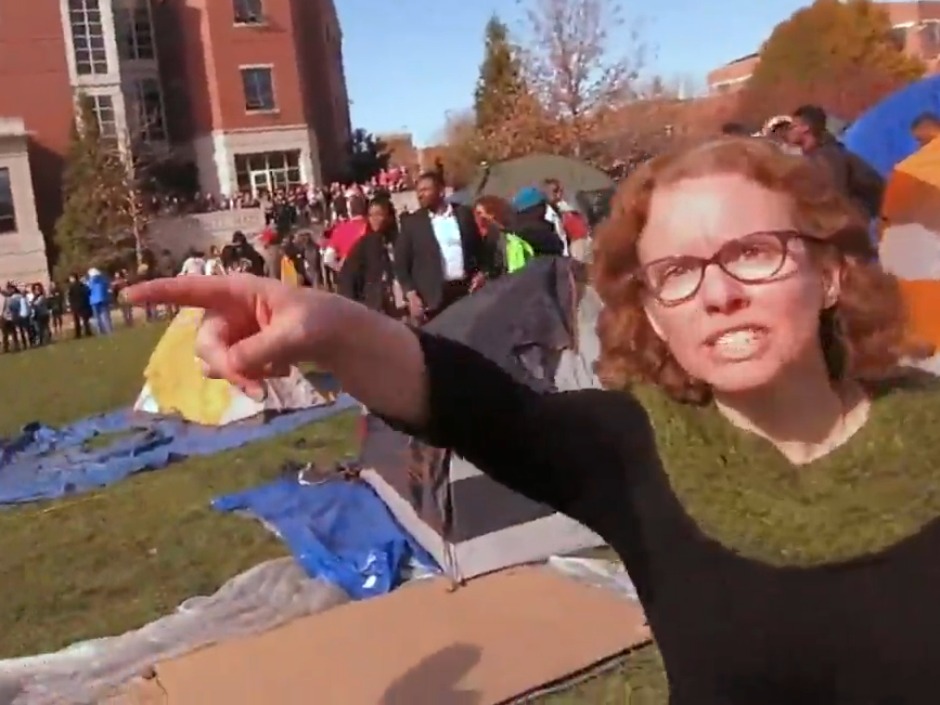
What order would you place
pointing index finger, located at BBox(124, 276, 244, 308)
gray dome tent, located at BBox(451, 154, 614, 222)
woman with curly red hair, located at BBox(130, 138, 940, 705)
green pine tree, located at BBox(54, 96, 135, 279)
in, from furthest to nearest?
1. green pine tree, located at BBox(54, 96, 135, 279)
2. gray dome tent, located at BBox(451, 154, 614, 222)
3. woman with curly red hair, located at BBox(130, 138, 940, 705)
4. pointing index finger, located at BBox(124, 276, 244, 308)

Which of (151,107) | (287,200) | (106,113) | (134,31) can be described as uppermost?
(134,31)

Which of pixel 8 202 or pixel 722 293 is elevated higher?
pixel 8 202

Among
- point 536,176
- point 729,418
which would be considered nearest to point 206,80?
point 536,176

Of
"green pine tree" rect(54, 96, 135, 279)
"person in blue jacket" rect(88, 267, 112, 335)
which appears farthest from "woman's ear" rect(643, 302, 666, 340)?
"green pine tree" rect(54, 96, 135, 279)

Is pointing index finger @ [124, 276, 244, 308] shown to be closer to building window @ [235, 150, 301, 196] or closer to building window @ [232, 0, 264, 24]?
building window @ [235, 150, 301, 196]

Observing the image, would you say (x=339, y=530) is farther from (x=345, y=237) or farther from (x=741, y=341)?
(x=345, y=237)

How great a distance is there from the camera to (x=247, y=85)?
39.3 metres

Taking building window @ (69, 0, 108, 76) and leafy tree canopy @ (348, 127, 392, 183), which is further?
leafy tree canopy @ (348, 127, 392, 183)

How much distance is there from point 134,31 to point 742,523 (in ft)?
135

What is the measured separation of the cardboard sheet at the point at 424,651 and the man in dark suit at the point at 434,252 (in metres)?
3.72

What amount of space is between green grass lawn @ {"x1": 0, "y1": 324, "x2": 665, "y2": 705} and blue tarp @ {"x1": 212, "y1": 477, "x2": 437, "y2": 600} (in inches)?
6.0

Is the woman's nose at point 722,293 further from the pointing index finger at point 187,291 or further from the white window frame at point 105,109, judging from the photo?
the white window frame at point 105,109

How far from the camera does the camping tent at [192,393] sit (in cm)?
907

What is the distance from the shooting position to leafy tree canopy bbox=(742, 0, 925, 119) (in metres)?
35.4
